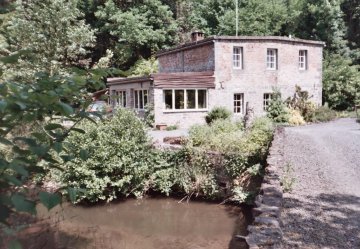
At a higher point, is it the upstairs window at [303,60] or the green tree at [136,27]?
the green tree at [136,27]

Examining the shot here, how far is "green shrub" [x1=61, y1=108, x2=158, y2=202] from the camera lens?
11141mm

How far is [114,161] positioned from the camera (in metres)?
11.3

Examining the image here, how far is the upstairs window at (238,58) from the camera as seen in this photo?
929 inches

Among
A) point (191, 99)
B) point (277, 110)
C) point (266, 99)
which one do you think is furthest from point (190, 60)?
point (277, 110)

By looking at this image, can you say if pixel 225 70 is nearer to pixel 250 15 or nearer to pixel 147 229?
pixel 147 229

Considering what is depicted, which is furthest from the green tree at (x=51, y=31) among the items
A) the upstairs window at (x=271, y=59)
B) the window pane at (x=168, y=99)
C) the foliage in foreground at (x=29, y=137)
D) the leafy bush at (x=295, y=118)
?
the foliage in foreground at (x=29, y=137)

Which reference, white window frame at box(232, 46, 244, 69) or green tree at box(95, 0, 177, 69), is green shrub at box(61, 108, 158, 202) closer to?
white window frame at box(232, 46, 244, 69)

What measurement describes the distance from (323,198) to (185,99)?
52.1 ft

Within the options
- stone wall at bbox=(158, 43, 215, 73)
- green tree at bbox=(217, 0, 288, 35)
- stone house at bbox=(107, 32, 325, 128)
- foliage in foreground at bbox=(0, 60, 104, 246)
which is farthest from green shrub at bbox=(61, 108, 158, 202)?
green tree at bbox=(217, 0, 288, 35)

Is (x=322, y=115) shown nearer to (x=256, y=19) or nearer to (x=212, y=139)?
(x=212, y=139)

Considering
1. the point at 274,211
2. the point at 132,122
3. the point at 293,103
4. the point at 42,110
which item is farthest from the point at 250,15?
the point at 42,110

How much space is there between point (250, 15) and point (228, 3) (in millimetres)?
3239

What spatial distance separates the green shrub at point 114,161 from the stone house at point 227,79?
377 inches

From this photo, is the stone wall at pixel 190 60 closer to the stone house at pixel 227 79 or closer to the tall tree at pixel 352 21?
the stone house at pixel 227 79
